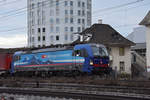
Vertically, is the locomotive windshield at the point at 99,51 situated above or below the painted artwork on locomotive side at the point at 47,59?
above

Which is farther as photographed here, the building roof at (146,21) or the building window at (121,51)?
the building window at (121,51)

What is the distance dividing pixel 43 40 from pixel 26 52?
232 feet

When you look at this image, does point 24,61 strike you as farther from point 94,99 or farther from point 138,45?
point 138,45

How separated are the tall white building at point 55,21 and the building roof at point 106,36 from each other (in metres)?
51.4

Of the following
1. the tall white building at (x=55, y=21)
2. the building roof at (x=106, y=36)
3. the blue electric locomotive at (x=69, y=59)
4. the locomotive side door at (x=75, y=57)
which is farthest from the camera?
the tall white building at (x=55, y=21)

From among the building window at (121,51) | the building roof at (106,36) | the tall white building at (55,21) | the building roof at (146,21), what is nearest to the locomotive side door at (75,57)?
the building roof at (146,21)

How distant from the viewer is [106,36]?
151 feet

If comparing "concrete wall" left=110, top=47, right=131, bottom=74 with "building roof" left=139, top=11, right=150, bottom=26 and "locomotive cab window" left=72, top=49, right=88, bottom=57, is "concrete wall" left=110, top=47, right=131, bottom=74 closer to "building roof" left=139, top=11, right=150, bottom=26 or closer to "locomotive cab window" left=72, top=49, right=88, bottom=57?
"building roof" left=139, top=11, right=150, bottom=26

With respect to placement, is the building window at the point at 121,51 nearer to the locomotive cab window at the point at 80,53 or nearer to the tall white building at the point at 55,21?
the locomotive cab window at the point at 80,53

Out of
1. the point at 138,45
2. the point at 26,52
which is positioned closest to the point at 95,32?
the point at 138,45

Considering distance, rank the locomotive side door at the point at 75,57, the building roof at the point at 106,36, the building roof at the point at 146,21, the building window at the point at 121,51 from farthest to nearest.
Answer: the building window at the point at 121,51 → the building roof at the point at 106,36 → the building roof at the point at 146,21 → the locomotive side door at the point at 75,57

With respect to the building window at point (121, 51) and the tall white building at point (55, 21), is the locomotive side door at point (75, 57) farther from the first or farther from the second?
the tall white building at point (55, 21)

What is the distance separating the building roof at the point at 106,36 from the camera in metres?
43.7

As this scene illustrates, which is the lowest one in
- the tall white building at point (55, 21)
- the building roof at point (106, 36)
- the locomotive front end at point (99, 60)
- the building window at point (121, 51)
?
the locomotive front end at point (99, 60)
